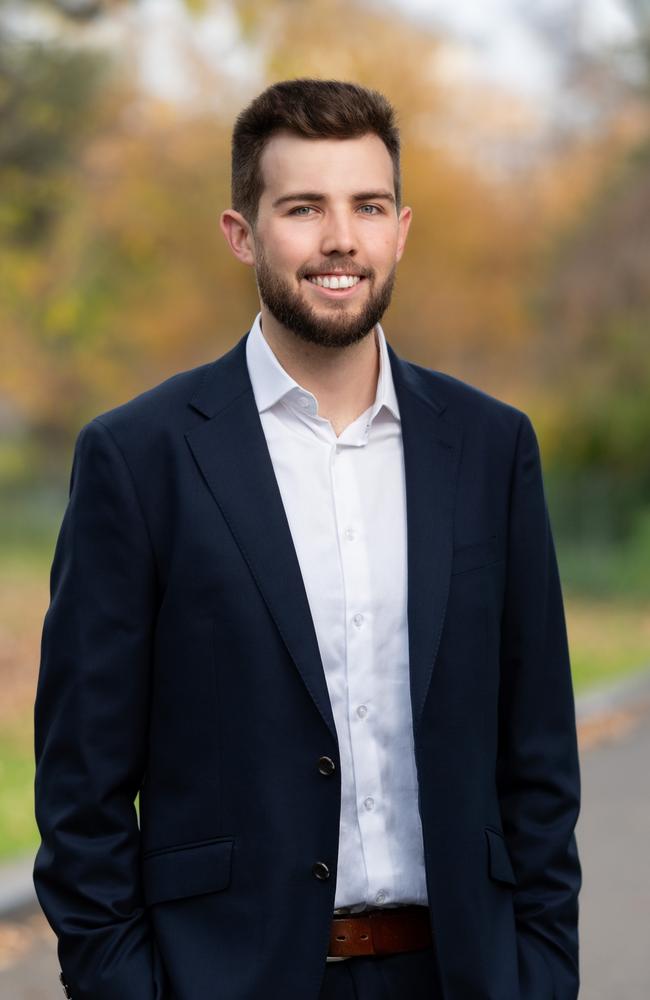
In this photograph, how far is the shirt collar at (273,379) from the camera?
266 cm

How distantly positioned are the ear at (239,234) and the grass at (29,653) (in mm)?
5170

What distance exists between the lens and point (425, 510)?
261 centimetres

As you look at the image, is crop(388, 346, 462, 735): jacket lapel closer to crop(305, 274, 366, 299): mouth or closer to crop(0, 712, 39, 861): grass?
crop(305, 274, 366, 299): mouth

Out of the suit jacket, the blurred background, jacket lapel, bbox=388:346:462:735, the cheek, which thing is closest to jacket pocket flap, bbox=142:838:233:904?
the suit jacket

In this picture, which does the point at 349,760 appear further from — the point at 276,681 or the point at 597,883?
the point at 597,883

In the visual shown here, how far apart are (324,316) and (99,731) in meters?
0.80

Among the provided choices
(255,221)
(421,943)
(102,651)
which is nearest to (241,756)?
(102,651)

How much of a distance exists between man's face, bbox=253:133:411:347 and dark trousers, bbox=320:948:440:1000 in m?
1.07

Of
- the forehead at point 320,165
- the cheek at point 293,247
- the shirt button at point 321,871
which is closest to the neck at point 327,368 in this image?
the cheek at point 293,247

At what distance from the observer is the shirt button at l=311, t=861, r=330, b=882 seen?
244 centimetres

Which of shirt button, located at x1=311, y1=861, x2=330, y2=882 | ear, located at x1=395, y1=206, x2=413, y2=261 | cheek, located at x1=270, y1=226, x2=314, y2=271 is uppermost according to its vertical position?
ear, located at x1=395, y1=206, x2=413, y2=261

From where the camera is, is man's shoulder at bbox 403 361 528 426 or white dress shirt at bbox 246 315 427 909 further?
man's shoulder at bbox 403 361 528 426

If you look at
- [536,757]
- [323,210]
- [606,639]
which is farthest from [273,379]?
[606,639]

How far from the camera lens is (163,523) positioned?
2.49 metres
